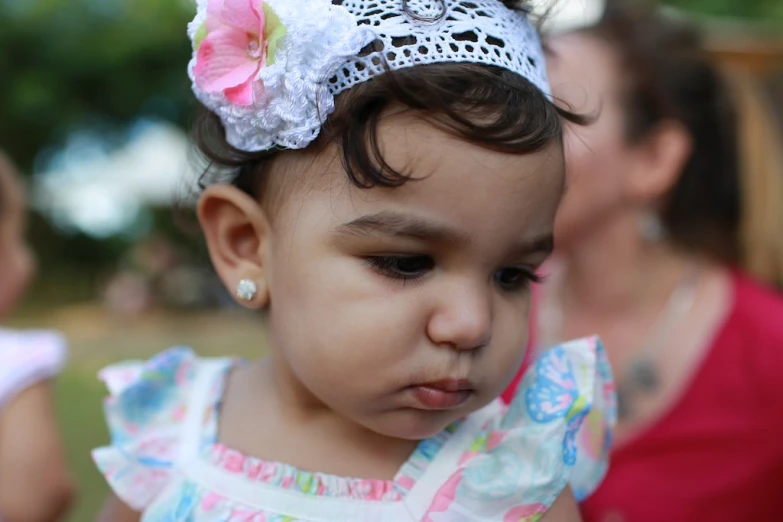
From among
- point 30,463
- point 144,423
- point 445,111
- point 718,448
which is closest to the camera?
point 445,111

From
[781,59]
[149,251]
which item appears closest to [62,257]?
[149,251]

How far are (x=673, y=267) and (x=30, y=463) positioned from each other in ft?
6.43

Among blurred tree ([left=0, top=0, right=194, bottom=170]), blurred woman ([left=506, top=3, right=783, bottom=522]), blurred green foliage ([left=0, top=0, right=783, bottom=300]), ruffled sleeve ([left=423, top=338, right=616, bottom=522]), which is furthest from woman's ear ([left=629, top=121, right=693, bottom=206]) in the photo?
blurred tree ([left=0, top=0, right=194, bottom=170])

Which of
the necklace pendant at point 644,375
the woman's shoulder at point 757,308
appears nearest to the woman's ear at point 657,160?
the woman's shoulder at point 757,308

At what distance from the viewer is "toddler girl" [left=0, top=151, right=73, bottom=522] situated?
1977 millimetres

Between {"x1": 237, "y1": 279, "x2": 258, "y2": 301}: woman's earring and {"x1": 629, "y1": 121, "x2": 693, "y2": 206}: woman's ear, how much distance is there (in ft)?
5.31

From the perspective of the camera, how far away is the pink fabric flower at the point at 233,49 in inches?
47.8

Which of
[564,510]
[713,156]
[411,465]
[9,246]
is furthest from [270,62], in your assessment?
[713,156]

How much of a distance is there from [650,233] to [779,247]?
0.55 m

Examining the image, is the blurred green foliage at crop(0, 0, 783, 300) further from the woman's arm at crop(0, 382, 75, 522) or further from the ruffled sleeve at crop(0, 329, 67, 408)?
the woman's arm at crop(0, 382, 75, 522)

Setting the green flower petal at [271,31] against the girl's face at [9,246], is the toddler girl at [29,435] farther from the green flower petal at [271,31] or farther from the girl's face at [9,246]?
the green flower petal at [271,31]

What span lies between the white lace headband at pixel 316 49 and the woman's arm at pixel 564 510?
62cm

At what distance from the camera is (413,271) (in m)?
1.14

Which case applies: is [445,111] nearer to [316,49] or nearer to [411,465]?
[316,49]
